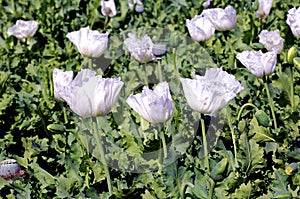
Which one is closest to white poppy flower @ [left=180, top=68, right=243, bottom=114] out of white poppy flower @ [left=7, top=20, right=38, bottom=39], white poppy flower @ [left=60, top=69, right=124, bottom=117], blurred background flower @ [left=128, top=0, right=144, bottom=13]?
white poppy flower @ [left=60, top=69, right=124, bottom=117]

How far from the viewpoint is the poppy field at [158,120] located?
5.19 ft

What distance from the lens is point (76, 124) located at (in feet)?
6.81

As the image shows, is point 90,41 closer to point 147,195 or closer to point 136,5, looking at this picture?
point 147,195

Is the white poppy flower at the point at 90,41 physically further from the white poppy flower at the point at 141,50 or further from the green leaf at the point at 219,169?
the green leaf at the point at 219,169

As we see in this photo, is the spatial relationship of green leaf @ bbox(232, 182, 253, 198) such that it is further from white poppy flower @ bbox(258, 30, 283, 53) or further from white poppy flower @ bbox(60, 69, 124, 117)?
white poppy flower @ bbox(258, 30, 283, 53)

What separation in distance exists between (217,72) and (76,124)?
601 millimetres

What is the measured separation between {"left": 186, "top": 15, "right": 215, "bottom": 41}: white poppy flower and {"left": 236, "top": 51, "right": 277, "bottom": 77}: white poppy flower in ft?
1.44

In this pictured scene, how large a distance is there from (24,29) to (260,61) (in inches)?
59.7

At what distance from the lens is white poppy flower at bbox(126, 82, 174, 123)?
1.56 metres

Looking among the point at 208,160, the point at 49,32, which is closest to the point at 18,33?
the point at 49,32

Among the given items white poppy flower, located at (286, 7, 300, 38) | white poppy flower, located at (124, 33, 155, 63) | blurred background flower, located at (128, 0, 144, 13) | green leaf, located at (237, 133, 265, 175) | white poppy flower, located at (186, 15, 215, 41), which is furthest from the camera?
blurred background flower, located at (128, 0, 144, 13)

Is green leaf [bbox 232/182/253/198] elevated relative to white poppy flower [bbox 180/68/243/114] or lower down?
lower down

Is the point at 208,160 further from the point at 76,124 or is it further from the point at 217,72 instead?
the point at 76,124

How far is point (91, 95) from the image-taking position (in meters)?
1.53
